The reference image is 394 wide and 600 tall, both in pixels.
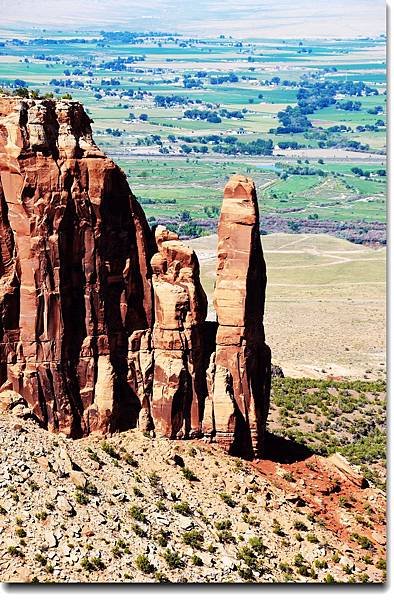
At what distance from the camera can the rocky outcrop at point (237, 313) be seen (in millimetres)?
54750

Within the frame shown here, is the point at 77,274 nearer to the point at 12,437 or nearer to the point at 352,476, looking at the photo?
the point at 12,437

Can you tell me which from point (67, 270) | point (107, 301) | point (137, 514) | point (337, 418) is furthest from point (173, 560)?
point (337, 418)

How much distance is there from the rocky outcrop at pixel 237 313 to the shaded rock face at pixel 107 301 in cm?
5

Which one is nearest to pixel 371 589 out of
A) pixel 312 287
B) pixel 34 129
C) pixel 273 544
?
pixel 273 544

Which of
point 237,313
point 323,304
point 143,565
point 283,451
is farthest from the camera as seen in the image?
point 323,304

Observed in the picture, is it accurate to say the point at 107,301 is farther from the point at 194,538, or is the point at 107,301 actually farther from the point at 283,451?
the point at 283,451

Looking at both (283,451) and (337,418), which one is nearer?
(283,451)

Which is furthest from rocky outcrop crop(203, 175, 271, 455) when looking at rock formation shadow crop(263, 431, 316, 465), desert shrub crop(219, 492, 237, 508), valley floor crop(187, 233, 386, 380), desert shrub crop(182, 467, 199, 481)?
valley floor crop(187, 233, 386, 380)

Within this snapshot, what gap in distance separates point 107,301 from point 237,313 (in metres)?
5.06

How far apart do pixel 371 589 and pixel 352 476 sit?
1150 centimetres

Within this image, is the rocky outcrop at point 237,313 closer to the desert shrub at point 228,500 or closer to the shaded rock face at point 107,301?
the shaded rock face at point 107,301

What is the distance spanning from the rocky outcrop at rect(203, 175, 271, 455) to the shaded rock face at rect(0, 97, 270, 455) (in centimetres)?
5

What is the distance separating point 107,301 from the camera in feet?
178

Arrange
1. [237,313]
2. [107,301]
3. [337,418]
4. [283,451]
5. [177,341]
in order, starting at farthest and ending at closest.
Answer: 1. [337,418]
2. [283,451]
3. [237,313]
4. [177,341]
5. [107,301]
